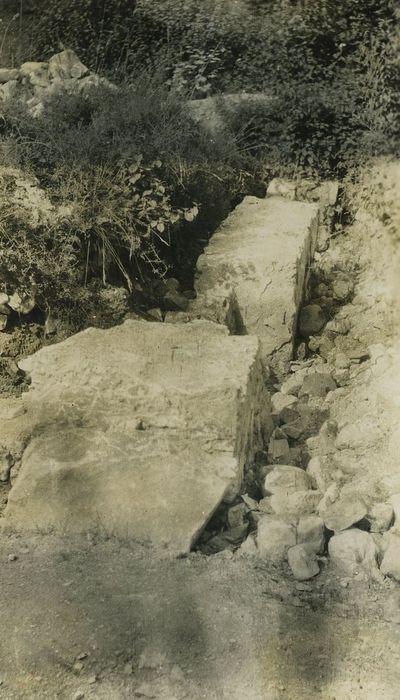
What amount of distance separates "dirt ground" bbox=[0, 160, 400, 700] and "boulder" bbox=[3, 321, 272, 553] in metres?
0.10

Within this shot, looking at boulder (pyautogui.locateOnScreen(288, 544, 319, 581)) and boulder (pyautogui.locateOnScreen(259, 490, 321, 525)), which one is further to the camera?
boulder (pyautogui.locateOnScreen(259, 490, 321, 525))

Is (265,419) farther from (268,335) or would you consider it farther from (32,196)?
(32,196)

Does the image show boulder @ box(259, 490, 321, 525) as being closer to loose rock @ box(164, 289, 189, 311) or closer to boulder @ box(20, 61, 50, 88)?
loose rock @ box(164, 289, 189, 311)

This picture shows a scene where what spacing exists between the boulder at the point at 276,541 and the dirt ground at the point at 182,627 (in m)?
0.04

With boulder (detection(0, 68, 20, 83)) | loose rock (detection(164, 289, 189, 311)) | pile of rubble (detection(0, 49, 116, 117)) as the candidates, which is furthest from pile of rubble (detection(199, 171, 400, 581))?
boulder (detection(0, 68, 20, 83))

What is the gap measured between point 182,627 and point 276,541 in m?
0.46

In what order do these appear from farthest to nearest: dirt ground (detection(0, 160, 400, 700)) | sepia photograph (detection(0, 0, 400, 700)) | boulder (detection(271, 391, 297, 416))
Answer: boulder (detection(271, 391, 297, 416)) → sepia photograph (detection(0, 0, 400, 700)) → dirt ground (detection(0, 160, 400, 700))

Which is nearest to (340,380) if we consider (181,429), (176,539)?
(181,429)

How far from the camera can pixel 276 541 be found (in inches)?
105

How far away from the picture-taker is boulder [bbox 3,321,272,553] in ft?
8.97

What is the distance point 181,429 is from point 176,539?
378 mm

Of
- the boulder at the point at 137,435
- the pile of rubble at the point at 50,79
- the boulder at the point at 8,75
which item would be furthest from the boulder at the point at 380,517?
the boulder at the point at 8,75

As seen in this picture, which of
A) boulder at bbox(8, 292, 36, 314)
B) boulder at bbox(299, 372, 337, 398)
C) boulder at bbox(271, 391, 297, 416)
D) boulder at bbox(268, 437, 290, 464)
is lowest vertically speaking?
boulder at bbox(271, 391, 297, 416)

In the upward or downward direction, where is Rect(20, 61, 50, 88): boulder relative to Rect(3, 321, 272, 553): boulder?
upward
